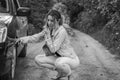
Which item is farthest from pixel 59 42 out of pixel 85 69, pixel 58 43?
pixel 85 69

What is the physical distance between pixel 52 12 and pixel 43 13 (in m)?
11.3

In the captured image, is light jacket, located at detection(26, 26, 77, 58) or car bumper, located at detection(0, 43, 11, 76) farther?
light jacket, located at detection(26, 26, 77, 58)

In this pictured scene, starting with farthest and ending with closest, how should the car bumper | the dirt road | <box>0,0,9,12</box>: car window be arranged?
the dirt road < <box>0,0,9,12</box>: car window < the car bumper

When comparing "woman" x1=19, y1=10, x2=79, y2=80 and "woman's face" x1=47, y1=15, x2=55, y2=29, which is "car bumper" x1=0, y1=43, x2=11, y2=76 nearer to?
"woman" x1=19, y1=10, x2=79, y2=80

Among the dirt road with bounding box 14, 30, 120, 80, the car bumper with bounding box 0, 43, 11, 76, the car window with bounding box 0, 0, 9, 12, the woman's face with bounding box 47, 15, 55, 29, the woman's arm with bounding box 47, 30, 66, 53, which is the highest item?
the car window with bounding box 0, 0, 9, 12

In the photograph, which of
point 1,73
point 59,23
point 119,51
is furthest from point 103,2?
point 1,73

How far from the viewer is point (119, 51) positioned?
9.37m

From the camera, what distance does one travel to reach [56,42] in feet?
14.9

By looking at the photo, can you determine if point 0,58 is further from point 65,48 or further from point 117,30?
point 117,30

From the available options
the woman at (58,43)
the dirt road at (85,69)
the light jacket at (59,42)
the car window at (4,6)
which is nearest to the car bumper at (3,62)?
the woman at (58,43)

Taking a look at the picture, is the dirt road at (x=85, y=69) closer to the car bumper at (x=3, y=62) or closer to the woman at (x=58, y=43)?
the woman at (x=58, y=43)

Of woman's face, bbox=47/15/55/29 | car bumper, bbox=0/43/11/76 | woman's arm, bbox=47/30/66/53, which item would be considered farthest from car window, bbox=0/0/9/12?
car bumper, bbox=0/43/11/76

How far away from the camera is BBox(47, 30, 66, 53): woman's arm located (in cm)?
452

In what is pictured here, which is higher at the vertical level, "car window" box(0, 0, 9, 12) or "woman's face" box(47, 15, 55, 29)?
"car window" box(0, 0, 9, 12)
